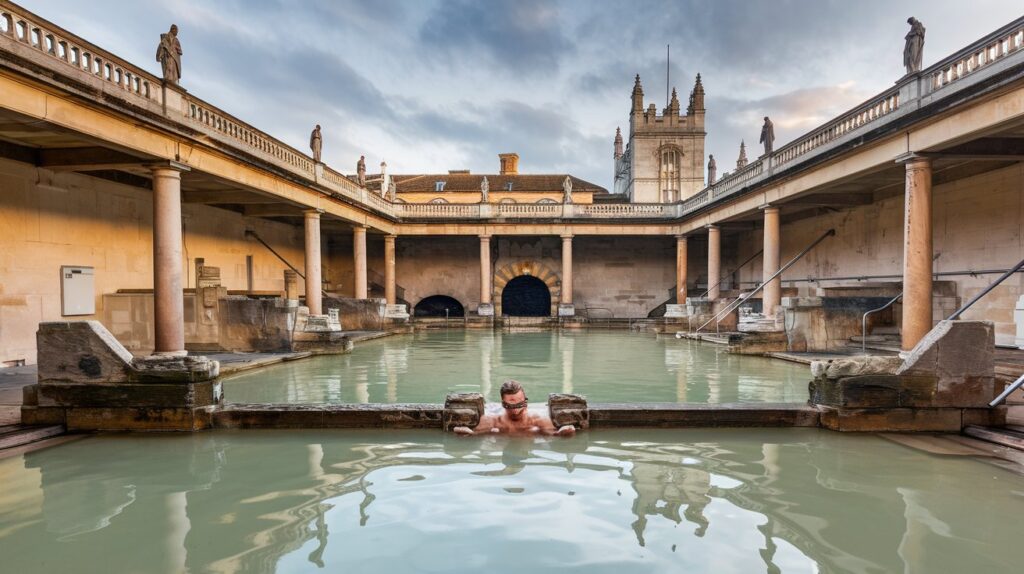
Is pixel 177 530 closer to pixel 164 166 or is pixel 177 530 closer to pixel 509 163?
pixel 164 166

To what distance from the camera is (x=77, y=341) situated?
16.6ft

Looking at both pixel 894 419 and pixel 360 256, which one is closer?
pixel 894 419

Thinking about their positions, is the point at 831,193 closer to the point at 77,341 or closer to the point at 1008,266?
the point at 1008,266

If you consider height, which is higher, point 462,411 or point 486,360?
point 462,411

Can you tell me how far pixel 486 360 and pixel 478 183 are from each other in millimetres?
19952

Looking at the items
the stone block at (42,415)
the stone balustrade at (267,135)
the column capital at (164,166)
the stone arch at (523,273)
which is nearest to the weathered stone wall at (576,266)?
the stone arch at (523,273)

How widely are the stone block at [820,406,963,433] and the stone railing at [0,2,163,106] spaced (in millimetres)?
9575

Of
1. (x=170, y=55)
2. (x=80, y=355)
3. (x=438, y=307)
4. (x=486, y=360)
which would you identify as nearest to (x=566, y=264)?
(x=438, y=307)

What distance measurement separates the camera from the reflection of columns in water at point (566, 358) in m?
7.48

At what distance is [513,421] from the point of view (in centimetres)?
482

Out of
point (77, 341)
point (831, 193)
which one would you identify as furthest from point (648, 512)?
point (831, 193)

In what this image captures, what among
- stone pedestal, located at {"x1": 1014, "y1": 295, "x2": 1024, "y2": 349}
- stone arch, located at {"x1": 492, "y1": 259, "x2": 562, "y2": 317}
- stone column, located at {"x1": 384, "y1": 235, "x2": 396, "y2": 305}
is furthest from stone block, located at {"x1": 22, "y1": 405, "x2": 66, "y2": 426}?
stone arch, located at {"x1": 492, "y1": 259, "x2": 562, "y2": 317}

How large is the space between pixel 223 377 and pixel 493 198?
806 inches

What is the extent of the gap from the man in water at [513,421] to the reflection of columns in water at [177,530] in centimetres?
215
